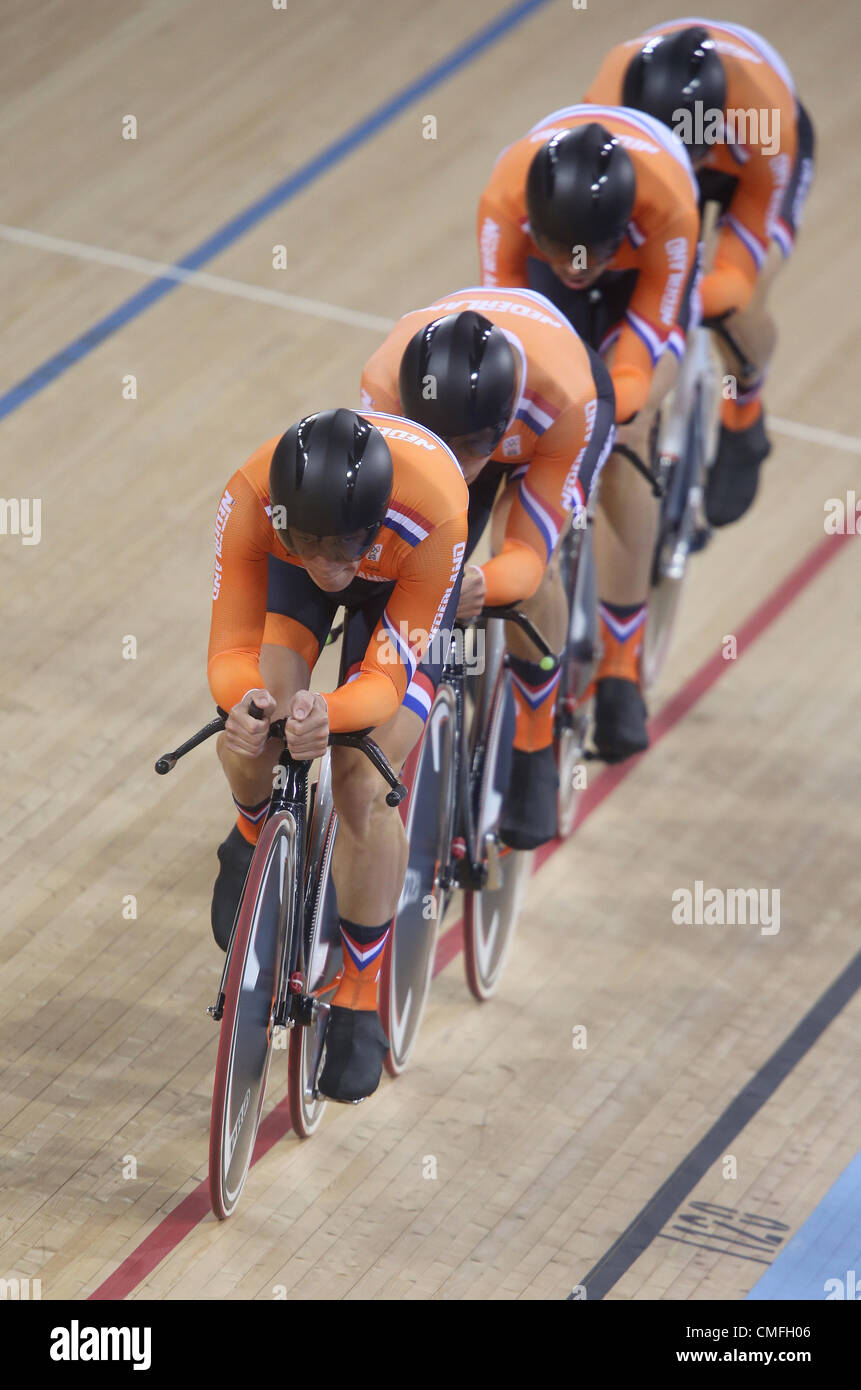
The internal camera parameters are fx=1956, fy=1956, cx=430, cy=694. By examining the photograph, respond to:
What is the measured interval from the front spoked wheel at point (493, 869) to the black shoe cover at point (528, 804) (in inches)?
0.8

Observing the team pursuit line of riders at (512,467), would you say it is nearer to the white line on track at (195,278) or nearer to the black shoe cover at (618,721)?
the black shoe cover at (618,721)

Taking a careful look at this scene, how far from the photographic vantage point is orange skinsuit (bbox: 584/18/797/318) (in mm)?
4750

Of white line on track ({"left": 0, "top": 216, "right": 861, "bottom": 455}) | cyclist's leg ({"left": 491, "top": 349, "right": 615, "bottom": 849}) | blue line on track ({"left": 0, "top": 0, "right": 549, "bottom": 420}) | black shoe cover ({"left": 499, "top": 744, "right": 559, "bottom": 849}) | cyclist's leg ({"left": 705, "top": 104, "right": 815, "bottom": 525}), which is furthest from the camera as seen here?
white line on track ({"left": 0, "top": 216, "right": 861, "bottom": 455})

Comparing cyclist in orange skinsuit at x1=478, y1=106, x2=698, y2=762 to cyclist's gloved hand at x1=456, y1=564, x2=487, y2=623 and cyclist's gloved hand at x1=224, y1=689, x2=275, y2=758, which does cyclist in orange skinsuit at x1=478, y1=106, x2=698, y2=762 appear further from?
cyclist's gloved hand at x1=224, y1=689, x2=275, y2=758

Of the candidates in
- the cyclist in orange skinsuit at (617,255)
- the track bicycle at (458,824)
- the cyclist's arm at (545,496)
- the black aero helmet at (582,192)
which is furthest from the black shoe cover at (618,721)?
the black aero helmet at (582,192)

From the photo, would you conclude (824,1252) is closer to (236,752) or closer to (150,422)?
(236,752)

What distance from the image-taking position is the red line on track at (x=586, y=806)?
10.9ft

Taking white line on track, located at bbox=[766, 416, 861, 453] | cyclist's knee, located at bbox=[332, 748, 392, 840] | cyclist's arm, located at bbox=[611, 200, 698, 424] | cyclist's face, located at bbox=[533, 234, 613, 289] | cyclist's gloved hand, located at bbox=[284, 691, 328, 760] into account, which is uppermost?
cyclist's face, located at bbox=[533, 234, 613, 289]

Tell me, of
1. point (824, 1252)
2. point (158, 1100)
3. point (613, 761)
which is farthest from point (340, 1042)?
point (613, 761)

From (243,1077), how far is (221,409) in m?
2.85

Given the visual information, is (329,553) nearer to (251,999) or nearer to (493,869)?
(251,999)

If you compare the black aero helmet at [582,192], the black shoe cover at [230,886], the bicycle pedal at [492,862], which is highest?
the black aero helmet at [582,192]

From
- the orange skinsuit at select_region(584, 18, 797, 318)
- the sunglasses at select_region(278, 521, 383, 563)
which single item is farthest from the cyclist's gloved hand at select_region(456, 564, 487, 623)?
the orange skinsuit at select_region(584, 18, 797, 318)

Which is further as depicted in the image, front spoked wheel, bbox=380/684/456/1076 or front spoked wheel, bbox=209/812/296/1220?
front spoked wheel, bbox=380/684/456/1076
